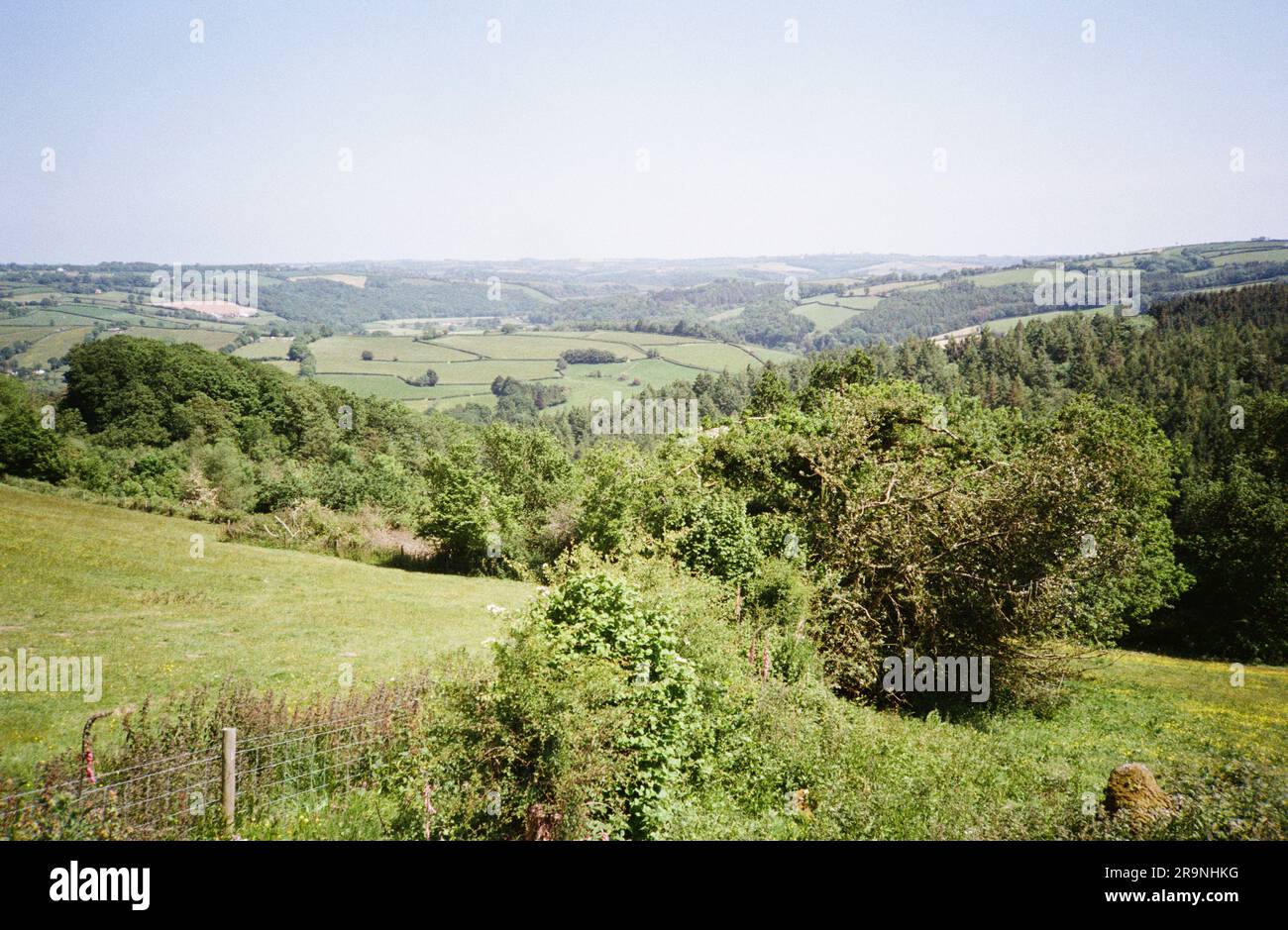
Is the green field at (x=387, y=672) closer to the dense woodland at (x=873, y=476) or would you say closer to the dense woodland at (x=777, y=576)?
the dense woodland at (x=777, y=576)

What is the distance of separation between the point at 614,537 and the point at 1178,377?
70.5m

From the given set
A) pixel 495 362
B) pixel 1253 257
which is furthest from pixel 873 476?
pixel 1253 257

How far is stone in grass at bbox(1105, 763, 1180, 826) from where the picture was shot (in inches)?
282

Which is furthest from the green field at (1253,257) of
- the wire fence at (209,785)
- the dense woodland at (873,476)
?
the wire fence at (209,785)

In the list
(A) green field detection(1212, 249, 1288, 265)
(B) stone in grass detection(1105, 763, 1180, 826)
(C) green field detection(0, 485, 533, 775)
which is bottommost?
(C) green field detection(0, 485, 533, 775)

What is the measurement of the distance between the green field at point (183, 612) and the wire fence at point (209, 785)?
240 centimetres

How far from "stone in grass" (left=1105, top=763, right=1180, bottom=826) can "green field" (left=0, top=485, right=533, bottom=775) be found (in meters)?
8.69

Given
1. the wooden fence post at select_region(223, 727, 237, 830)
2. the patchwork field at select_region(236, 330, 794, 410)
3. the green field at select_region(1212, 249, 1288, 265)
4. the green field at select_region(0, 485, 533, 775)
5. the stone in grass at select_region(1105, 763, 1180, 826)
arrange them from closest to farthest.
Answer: the stone in grass at select_region(1105, 763, 1180, 826)
the wooden fence post at select_region(223, 727, 237, 830)
the green field at select_region(0, 485, 533, 775)
the green field at select_region(1212, 249, 1288, 265)
the patchwork field at select_region(236, 330, 794, 410)

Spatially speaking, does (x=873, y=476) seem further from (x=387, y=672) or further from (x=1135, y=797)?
(x=387, y=672)

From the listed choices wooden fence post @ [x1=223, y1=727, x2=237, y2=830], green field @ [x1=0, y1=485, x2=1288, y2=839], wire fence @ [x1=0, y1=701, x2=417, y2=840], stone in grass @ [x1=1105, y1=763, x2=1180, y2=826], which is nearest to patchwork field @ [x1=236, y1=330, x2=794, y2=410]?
green field @ [x1=0, y1=485, x2=1288, y2=839]

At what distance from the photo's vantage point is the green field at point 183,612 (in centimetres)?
1505

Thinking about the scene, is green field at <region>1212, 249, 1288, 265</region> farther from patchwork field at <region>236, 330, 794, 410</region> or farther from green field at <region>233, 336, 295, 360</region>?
green field at <region>233, 336, 295, 360</region>

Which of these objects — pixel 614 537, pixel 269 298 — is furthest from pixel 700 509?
pixel 269 298
